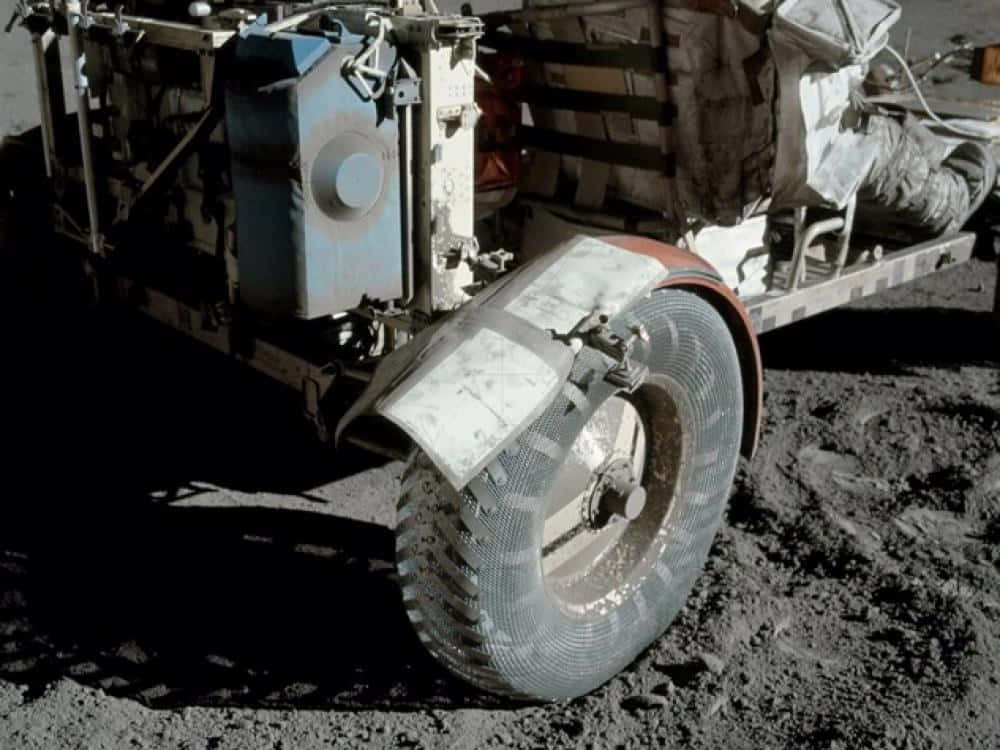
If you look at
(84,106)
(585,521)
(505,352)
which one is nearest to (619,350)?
(505,352)

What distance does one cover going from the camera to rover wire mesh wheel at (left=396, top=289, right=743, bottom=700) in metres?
2.71

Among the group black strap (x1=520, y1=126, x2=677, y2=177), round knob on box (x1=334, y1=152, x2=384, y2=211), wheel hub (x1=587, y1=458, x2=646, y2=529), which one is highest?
round knob on box (x1=334, y1=152, x2=384, y2=211)

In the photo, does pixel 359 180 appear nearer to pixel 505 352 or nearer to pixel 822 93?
pixel 505 352

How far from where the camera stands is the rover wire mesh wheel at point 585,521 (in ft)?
8.89

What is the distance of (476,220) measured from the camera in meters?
4.09

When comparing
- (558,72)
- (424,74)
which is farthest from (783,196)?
(424,74)

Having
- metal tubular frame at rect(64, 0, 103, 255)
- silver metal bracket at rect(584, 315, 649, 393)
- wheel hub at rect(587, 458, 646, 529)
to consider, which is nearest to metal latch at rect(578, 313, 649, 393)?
silver metal bracket at rect(584, 315, 649, 393)

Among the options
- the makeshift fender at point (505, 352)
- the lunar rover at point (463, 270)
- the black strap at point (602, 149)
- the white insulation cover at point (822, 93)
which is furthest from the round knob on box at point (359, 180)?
the white insulation cover at point (822, 93)

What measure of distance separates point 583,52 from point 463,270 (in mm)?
901

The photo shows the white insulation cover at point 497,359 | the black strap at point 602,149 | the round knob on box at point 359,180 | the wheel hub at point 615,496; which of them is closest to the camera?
the white insulation cover at point 497,359

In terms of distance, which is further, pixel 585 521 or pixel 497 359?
pixel 585 521

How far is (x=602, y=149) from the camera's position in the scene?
382 centimetres

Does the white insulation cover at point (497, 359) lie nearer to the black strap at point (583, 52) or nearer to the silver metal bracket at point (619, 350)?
the silver metal bracket at point (619, 350)

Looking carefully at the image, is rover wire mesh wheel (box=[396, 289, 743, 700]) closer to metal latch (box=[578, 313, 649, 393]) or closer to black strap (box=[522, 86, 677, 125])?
metal latch (box=[578, 313, 649, 393])
